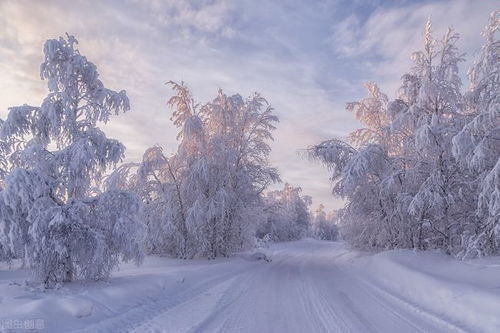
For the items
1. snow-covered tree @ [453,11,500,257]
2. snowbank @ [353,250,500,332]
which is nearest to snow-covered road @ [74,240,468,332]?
snowbank @ [353,250,500,332]

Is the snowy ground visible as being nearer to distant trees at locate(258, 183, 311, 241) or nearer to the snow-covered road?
the snow-covered road

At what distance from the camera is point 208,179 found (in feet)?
70.3

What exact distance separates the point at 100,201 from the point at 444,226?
1572 cm

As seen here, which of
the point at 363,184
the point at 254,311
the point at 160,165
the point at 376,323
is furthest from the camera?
the point at 363,184

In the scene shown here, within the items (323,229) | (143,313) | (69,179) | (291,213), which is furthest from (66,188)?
(323,229)

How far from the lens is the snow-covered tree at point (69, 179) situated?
10320mm

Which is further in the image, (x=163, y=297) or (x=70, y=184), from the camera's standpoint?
(x=70, y=184)

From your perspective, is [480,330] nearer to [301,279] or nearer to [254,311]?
[254,311]

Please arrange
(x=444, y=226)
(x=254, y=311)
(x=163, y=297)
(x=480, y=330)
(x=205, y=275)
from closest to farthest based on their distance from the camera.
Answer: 1. (x=480, y=330)
2. (x=254, y=311)
3. (x=163, y=297)
4. (x=205, y=275)
5. (x=444, y=226)

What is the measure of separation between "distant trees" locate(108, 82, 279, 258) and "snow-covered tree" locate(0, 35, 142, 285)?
331 inches

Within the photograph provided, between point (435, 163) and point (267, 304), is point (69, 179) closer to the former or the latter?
point (267, 304)

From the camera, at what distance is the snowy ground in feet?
24.8

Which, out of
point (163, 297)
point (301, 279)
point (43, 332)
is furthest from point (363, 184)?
point (43, 332)

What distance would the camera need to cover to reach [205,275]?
15305 millimetres
